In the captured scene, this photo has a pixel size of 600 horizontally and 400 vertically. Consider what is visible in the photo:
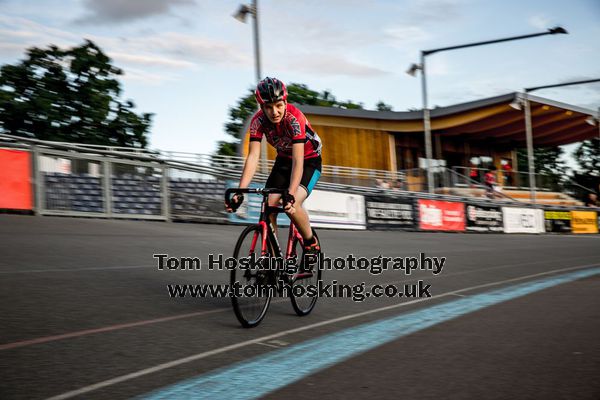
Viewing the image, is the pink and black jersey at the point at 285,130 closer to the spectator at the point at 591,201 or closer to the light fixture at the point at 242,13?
the light fixture at the point at 242,13

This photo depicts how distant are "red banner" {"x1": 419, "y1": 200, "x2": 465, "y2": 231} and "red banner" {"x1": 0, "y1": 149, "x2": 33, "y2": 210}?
15535mm

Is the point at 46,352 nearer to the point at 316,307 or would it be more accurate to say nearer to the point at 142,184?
the point at 316,307

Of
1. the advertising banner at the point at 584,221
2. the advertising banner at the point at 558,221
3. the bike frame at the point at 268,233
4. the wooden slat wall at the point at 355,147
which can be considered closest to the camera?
the bike frame at the point at 268,233

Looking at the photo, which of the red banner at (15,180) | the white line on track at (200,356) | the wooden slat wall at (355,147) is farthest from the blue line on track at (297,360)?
the wooden slat wall at (355,147)

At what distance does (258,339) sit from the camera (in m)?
5.04

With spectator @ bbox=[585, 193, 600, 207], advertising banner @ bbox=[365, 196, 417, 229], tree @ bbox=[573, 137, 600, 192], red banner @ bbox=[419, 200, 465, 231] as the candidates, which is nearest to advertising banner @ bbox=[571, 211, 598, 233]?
spectator @ bbox=[585, 193, 600, 207]

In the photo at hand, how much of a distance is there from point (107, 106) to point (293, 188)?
4713 cm

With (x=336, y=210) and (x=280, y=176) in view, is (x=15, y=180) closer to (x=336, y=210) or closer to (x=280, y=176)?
(x=280, y=176)

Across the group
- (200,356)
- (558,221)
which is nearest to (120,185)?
(200,356)

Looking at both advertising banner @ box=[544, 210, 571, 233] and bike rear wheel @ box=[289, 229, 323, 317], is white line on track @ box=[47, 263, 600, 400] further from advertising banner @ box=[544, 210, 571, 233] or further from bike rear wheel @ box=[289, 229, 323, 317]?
advertising banner @ box=[544, 210, 571, 233]

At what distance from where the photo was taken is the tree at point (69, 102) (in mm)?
45750

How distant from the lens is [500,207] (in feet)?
98.6

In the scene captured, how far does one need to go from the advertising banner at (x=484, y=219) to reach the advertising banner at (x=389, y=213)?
469 centimetres

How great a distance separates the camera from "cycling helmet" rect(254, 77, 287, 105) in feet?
18.0
